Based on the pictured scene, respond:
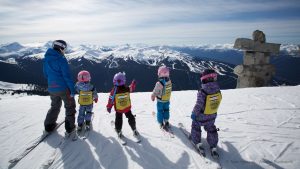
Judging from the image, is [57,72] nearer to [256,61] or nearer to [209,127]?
[209,127]

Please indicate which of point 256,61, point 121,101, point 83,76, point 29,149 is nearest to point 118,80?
point 121,101

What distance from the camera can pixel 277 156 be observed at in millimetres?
5578

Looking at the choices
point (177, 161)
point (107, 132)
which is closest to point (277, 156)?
point (177, 161)

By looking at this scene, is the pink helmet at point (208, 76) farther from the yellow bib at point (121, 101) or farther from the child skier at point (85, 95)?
the child skier at point (85, 95)

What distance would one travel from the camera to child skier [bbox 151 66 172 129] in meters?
7.19

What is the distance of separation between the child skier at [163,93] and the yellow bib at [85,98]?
1928 mm

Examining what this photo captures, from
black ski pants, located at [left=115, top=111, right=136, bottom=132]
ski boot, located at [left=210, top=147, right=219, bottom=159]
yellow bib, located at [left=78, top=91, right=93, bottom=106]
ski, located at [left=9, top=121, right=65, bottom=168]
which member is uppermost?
yellow bib, located at [left=78, top=91, right=93, bottom=106]

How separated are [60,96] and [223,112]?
20.2 ft

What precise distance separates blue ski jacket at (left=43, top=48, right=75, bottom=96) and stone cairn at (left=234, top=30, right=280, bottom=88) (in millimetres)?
10873

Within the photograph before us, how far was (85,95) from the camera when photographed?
717cm

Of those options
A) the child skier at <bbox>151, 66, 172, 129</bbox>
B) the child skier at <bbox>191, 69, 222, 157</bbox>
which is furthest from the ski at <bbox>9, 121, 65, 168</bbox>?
the child skier at <bbox>191, 69, 222, 157</bbox>

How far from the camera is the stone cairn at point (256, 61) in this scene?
1406cm

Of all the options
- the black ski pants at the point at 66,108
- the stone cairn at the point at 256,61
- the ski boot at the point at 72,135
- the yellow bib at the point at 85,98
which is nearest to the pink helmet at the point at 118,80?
the yellow bib at the point at 85,98

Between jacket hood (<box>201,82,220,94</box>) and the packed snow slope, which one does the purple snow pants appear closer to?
the packed snow slope
